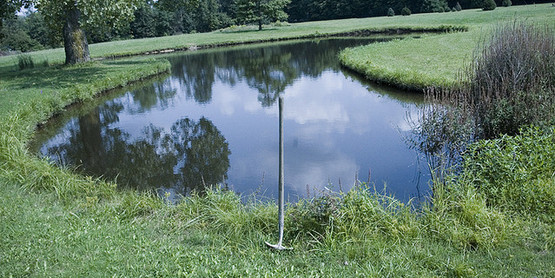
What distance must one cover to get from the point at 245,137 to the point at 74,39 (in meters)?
15.1

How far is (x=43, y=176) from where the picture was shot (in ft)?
22.8

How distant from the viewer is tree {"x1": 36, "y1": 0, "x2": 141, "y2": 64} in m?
14.8

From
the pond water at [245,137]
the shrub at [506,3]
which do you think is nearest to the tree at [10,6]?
the pond water at [245,137]

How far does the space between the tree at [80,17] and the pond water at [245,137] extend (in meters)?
3.11

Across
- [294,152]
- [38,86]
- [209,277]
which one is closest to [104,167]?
[294,152]

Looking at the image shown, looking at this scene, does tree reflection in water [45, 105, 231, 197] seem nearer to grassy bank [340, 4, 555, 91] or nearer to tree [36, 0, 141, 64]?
tree [36, 0, 141, 64]

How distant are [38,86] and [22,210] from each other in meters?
12.2

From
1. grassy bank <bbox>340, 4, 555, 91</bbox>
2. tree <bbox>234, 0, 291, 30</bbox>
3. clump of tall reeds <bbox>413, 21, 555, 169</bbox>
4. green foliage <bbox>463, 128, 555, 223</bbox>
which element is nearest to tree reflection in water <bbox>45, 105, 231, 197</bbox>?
green foliage <bbox>463, 128, 555, 223</bbox>

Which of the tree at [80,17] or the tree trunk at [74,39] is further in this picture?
the tree trunk at [74,39]

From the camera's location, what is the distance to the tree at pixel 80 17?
48.7ft

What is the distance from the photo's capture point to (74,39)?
21.3 m

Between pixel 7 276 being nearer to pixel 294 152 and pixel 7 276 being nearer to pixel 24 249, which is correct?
pixel 24 249

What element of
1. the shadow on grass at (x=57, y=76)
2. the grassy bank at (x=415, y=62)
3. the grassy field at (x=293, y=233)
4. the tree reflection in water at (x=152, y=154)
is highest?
the grassy bank at (x=415, y=62)

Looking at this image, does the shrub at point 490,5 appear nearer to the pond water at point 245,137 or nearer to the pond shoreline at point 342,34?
the pond shoreline at point 342,34
